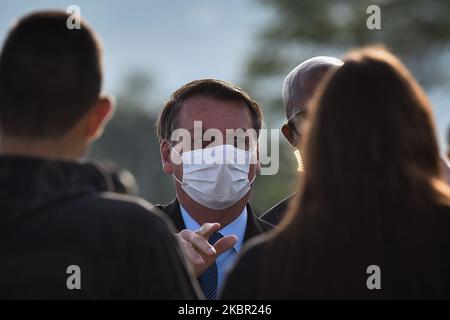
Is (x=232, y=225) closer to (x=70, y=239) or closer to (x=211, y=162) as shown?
(x=211, y=162)

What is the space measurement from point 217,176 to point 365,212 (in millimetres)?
2568

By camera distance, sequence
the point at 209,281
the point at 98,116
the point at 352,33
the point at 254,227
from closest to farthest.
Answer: the point at 98,116
the point at 209,281
the point at 254,227
the point at 352,33

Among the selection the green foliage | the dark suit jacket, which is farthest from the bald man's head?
the green foliage

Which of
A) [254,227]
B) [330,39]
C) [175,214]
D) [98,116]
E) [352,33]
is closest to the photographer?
[98,116]

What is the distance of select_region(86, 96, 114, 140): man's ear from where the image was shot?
3215 millimetres

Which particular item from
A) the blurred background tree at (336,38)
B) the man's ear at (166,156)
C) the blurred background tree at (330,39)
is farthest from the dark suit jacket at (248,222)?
the blurred background tree at (336,38)

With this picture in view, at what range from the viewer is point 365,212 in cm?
304

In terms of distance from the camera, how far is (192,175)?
557 centimetres

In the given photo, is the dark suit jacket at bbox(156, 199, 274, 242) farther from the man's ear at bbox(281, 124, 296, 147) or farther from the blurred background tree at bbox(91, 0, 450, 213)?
the blurred background tree at bbox(91, 0, 450, 213)

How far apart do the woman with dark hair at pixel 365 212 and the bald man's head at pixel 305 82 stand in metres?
2.31

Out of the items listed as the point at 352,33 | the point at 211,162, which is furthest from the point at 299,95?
the point at 352,33

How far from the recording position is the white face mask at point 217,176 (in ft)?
18.0

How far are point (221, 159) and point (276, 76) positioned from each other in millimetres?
33626
